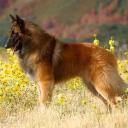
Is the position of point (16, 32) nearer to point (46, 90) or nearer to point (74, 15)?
point (46, 90)

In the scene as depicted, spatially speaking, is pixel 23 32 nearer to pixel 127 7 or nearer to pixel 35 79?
pixel 35 79

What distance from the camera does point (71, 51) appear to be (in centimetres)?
1144

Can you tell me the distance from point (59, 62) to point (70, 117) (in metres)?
1.55

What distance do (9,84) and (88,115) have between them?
→ 1.92 metres

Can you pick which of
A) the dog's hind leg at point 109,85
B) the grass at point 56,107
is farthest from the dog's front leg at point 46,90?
the dog's hind leg at point 109,85

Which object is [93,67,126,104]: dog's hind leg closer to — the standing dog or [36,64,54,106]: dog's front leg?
the standing dog

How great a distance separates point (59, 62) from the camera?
11.5m

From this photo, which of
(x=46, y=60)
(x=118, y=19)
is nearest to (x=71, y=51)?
(x=46, y=60)

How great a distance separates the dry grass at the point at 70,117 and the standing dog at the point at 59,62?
330 mm

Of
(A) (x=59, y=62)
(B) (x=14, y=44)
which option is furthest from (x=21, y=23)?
(A) (x=59, y=62)

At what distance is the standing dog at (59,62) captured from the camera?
36.8 ft

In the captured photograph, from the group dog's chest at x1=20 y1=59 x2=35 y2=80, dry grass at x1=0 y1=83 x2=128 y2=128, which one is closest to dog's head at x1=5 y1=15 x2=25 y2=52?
dog's chest at x1=20 y1=59 x2=35 y2=80

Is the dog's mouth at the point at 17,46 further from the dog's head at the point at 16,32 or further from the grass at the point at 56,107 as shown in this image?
the grass at the point at 56,107

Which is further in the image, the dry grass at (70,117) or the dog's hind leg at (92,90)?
the dog's hind leg at (92,90)
